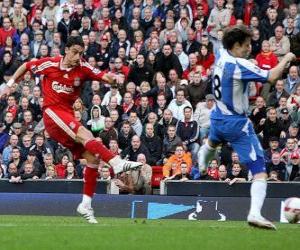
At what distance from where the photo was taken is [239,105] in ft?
48.4

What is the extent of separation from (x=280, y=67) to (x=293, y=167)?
8.97 meters

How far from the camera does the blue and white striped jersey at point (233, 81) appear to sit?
569 inches

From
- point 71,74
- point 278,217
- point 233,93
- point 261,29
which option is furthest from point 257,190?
point 261,29

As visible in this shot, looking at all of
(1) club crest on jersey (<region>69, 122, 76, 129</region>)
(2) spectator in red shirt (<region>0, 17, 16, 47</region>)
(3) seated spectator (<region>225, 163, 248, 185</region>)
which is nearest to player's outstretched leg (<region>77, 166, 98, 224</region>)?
(1) club crest on jersey (<region>69, 122, 76, 129</region>)

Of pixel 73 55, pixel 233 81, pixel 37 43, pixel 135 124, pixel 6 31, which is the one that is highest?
pixel 6 31

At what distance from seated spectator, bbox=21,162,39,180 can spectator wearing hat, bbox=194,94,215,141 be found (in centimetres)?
349

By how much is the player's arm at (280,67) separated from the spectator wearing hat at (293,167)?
869 centimetres

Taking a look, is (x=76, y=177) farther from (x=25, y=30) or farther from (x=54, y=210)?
(x=25, y=30)

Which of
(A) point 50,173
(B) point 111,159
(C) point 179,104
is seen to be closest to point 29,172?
(A) point 50,173

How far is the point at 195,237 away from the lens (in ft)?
44.5

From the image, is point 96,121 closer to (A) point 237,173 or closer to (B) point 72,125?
(A) point 237,173

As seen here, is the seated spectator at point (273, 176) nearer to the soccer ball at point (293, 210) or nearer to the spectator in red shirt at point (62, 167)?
the spectator in red shirt at point (62, 167)

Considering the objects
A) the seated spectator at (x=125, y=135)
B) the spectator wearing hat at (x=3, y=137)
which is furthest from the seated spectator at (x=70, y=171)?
the spectator wearing hat at (x=3, y=137)

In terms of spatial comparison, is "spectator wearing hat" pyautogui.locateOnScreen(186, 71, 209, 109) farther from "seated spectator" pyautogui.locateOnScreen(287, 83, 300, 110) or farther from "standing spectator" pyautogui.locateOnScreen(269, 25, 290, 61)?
"seated spectator" pyautogui.locateOnScreen(287, 83, 300, 110)
